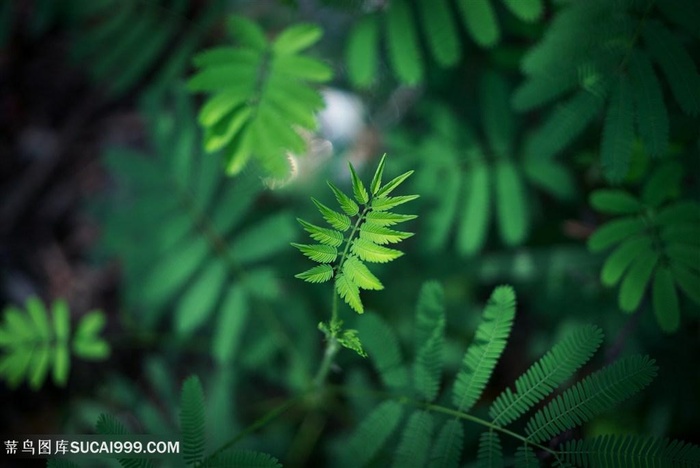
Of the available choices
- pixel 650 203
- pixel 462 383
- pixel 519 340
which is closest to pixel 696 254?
pixel 650 203

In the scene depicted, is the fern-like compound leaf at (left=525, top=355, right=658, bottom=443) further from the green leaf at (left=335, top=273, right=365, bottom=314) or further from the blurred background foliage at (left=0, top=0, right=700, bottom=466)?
the green leaf at (left=335, top=273, right=365, bottom=314)

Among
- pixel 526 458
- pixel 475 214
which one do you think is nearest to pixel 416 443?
pixel 526 458

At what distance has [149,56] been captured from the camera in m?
2.76

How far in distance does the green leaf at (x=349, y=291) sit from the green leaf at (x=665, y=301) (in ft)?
3.94

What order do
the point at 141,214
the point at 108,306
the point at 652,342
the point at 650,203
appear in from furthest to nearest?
the point at 108,306, the point at 141,214, the point at 652,342, the point at 650,203

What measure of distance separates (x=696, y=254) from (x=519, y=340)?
146 cm

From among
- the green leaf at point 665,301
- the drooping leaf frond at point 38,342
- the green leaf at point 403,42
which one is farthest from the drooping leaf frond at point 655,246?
the drooping leaf frond at point 38,342

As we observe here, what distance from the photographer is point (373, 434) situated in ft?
6.11

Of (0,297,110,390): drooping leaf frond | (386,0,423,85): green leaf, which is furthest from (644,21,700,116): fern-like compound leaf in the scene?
(0,297,110,390): drooping leaf frond

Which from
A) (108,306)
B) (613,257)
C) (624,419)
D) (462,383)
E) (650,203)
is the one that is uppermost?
(650,203)

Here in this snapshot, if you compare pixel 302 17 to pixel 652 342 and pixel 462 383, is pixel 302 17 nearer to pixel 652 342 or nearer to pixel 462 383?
pixel 462 383

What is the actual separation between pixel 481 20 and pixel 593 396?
142cm

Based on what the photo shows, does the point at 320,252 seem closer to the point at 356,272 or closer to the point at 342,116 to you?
the point at 356,272

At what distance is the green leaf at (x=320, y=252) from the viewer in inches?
52.0
